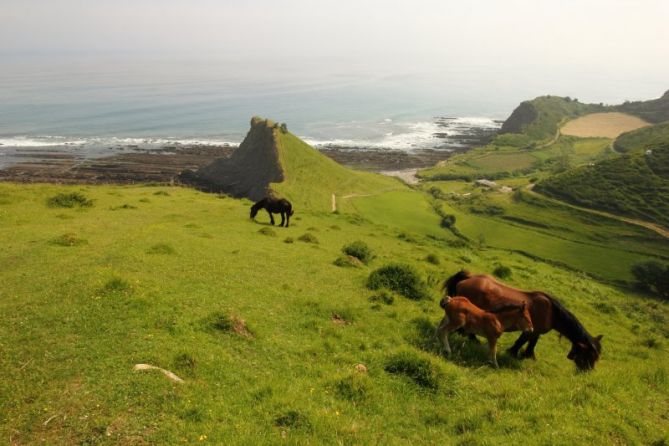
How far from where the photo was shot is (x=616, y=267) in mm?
65812

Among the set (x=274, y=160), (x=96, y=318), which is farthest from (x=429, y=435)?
(x=274, y=160)

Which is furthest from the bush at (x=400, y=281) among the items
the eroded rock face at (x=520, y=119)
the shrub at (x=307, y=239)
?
the eroded rock face at (x=520, y=119)

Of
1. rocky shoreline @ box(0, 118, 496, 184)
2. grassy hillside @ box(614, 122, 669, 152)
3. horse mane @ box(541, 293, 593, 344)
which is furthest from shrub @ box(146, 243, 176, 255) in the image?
grassy hillside @ box(614, 122, 669, 152)

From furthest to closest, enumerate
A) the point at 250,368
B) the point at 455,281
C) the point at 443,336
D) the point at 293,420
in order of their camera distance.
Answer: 1. the point at 455,281
2. the point at 443,336
3. the point at 250,368
4. the point at 293,420

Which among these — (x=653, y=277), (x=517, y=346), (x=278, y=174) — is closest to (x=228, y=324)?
(x=517, y=346)

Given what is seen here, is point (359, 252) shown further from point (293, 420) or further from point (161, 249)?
point (293, 420)

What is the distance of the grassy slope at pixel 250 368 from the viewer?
9086mm

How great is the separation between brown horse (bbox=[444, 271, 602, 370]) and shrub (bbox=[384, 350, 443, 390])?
3.63 meters

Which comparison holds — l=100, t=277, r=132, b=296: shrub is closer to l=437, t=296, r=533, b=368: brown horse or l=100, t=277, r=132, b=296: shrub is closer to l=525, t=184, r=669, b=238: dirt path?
l=437, t=296, r=533, b=368: brown horse

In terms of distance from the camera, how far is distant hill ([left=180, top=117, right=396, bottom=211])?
83188 mm

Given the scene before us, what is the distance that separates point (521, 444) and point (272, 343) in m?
7.54

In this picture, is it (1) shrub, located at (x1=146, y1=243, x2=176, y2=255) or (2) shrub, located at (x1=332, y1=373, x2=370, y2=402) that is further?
(1) shrub, located at (x1=146, y1=243, x2=176, y2=255)

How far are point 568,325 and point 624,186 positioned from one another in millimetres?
93715

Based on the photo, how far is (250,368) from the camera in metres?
11.8
